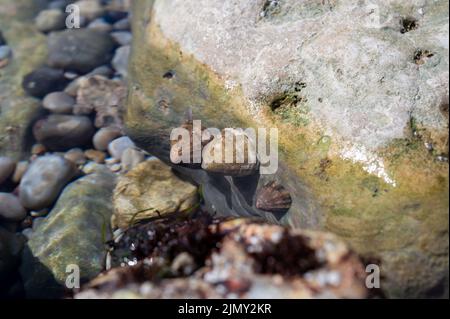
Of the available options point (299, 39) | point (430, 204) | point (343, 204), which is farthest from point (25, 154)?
point (430, 204)

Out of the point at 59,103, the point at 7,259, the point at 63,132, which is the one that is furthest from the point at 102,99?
the point at 7,259

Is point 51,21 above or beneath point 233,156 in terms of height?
above

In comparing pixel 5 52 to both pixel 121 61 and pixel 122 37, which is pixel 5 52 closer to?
pixel 122 37

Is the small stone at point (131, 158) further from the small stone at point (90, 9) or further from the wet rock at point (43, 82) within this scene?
the small stone at point (90, 9)

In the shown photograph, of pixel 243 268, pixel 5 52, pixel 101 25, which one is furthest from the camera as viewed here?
pixel 101 25

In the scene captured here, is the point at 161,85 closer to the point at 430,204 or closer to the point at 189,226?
the point at 189,226

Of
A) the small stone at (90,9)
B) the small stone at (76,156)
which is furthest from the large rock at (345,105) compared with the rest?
the small stone at (90,9)
